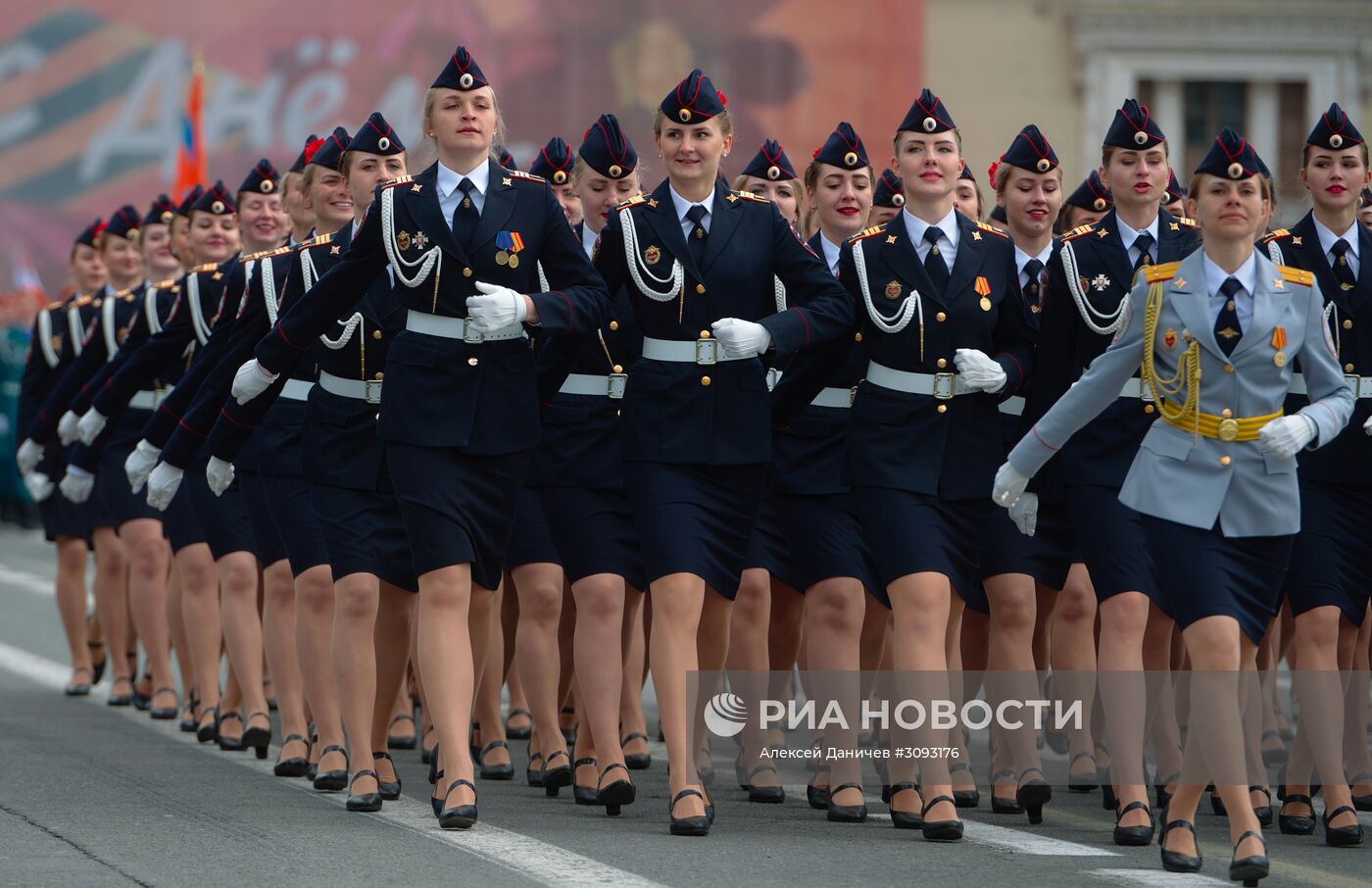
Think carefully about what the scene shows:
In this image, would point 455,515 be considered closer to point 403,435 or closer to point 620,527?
point 403,435

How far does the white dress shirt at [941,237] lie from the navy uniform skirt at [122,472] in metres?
5.10

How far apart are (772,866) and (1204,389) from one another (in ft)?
6.28

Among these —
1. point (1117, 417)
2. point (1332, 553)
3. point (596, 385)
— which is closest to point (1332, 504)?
point (1332, 553)

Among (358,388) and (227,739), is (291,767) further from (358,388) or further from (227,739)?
(358,388)

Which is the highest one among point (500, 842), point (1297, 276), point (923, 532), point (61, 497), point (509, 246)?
point (509, 246)

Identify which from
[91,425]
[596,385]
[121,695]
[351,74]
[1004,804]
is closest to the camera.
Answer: [1004,804]

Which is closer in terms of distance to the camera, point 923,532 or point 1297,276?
point 1297,276

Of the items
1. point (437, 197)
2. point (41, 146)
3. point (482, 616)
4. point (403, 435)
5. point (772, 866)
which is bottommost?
point (772, 866)

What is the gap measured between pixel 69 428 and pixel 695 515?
5707mm

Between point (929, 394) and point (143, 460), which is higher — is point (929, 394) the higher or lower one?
the higher one

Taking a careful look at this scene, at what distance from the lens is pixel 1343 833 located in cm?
818

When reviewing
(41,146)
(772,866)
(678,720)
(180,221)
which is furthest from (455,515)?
(41,146)

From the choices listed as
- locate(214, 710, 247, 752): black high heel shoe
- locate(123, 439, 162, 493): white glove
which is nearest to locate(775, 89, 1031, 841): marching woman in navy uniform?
locate(123, 439, 162, 493): white glove

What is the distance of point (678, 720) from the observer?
26.4 feet
